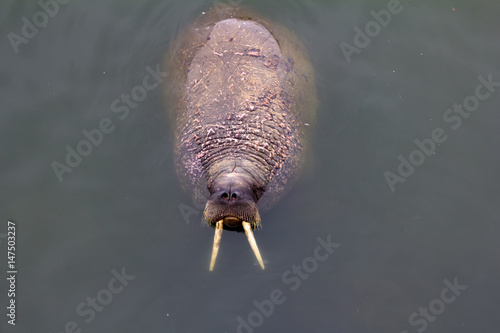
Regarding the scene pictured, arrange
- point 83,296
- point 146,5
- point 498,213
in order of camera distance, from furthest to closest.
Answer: point 146,5 < point 498,213 < point 83,296

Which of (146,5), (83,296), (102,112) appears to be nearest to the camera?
(83,296)

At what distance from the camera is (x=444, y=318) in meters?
8.41

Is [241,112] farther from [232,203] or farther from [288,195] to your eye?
[232,203]

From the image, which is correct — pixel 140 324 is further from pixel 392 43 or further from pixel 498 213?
pixel 392 43

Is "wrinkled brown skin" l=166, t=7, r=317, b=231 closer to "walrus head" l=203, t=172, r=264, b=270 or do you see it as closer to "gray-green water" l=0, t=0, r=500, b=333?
"walrus head" l=203, t=172, r=264, b=270

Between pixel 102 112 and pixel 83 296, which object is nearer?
pixel 83 296

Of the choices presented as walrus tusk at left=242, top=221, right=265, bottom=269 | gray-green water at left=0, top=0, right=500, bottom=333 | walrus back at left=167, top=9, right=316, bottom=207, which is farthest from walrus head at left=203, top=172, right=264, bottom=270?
gray-green water at left=0, top=0, right=500, bottom=333

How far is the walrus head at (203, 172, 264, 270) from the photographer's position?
26.2 ft

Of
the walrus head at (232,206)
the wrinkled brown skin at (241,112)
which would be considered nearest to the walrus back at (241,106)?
the wrinkled brown skin at (241,112)

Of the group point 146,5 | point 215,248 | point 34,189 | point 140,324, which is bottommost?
point 140,324

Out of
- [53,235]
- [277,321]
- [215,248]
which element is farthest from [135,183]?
[277,321]

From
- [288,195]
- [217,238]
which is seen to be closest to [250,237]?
[217,238]

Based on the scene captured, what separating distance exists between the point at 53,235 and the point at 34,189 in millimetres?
866

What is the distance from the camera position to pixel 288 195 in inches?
363
